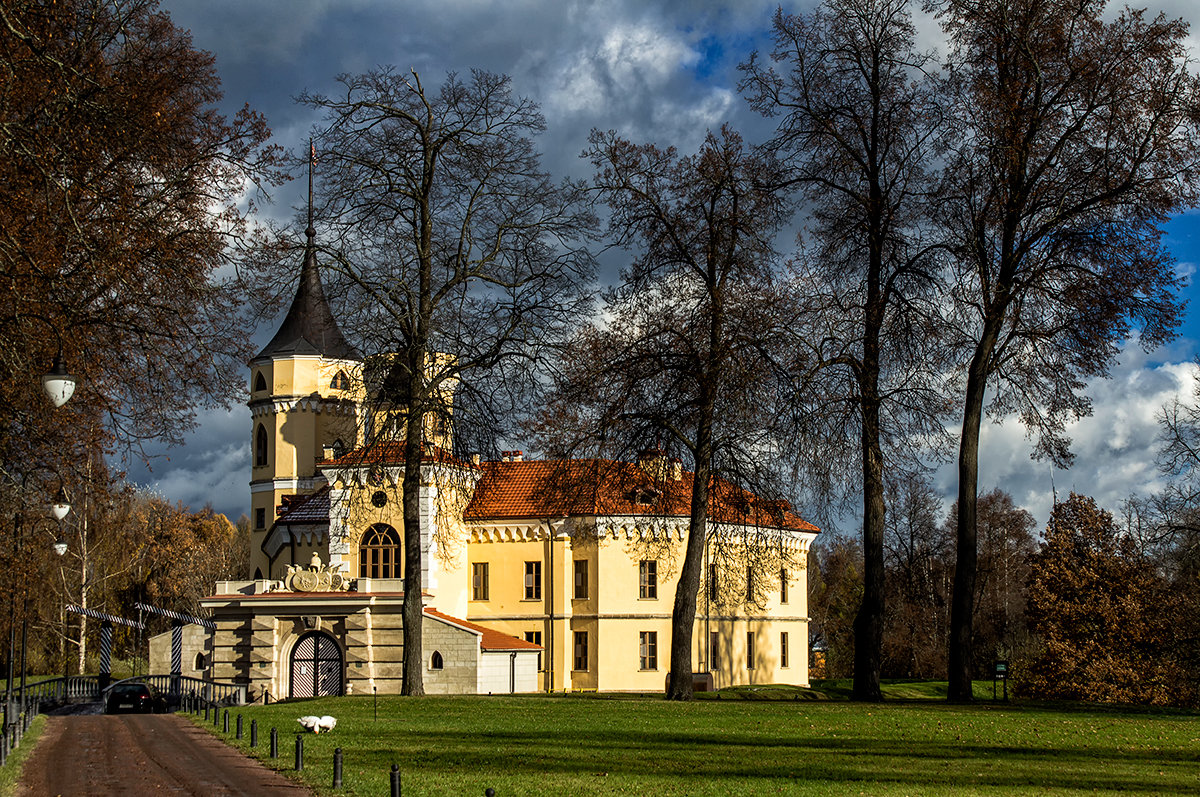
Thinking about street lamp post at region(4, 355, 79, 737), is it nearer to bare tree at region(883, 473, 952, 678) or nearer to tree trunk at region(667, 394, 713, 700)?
tree trunk at region(667, 394, 713, 700)

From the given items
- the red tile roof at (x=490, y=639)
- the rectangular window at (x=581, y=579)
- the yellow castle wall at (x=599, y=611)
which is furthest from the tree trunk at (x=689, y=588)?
the rectangular window at (x=581, y=579)

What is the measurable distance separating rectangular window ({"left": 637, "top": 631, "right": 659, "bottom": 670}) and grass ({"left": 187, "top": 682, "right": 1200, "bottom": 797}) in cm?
2504

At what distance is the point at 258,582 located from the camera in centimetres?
4106

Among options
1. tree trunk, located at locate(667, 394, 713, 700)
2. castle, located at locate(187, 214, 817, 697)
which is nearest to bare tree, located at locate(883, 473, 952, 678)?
castle, located at locate(187, 214, 817, 697)

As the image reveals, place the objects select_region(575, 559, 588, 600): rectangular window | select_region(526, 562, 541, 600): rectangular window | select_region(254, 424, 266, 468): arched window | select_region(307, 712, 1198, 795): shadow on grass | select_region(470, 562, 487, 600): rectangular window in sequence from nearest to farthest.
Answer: select_region(307, 712, 1198, 795): shadow on grass → select_region(575, 559, 588, 600): rectangular window → select_region(526, 562, 541, 600): rectangular window → select_region(470, 562, 487, 600): rectangular window → select_region(254, 424, 266, 468): arched window

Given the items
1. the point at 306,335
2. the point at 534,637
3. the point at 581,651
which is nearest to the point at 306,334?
the point at 306,335

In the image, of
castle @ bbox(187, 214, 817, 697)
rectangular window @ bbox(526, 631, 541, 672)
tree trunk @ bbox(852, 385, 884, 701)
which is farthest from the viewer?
rectangular window @ bbox(526, 631, 541, 672)

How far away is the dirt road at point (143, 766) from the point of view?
15.7 meters

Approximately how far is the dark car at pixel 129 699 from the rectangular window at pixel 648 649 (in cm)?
2012

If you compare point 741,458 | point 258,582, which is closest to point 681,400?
point 741,458

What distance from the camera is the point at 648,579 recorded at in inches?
1997

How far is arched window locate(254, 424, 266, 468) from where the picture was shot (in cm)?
5584

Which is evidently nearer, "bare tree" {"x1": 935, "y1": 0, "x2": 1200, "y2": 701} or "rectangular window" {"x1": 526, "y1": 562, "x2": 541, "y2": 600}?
"bare tree" {"x1": 935, "y1": 0, "x2": 1200, "y2": 701}

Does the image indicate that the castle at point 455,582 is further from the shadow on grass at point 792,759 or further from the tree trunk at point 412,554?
the shadow on grass at point 792,759
